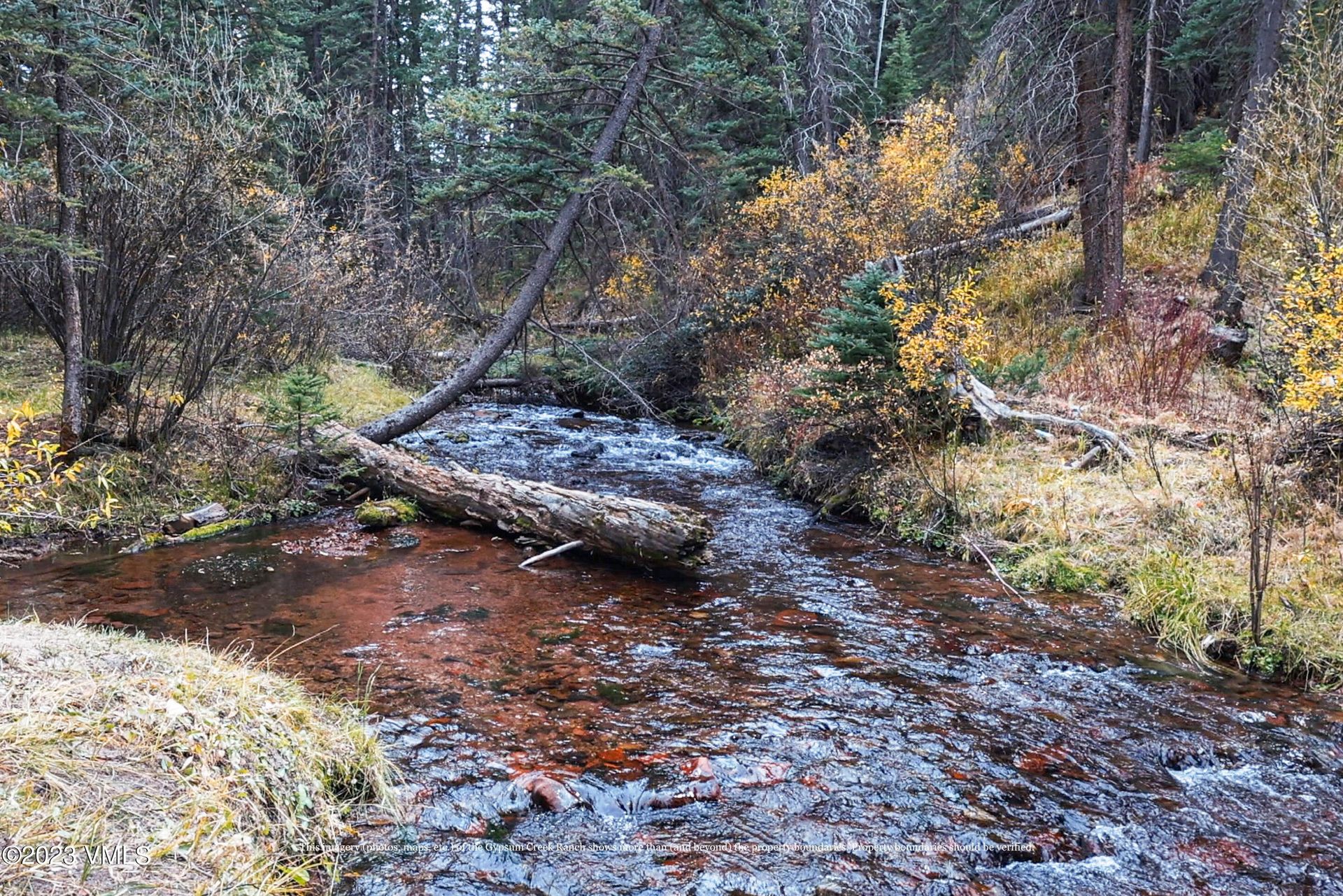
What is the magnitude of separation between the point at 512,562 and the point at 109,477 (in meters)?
4.08

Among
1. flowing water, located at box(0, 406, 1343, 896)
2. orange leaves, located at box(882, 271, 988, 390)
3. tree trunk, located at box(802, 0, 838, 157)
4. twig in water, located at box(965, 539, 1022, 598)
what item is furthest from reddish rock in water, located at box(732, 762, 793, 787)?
tree trunk, located at box(802, 0, 838, 157)

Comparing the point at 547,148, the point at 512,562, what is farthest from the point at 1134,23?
the point at 512,562

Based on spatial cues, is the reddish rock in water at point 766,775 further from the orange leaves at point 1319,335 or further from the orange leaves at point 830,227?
the orange leaves at point 830,227

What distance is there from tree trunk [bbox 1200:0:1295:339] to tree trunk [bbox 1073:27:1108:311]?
5.48 ft

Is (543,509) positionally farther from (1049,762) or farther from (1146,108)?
(1146,108)

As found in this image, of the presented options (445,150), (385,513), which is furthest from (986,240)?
(385,513)

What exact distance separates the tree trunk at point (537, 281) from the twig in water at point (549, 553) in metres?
4.22

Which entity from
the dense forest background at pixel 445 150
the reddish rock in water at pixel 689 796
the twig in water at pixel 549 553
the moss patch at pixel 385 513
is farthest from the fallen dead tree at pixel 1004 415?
the moss patch at pixel 385 513

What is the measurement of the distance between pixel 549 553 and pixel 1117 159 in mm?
11199

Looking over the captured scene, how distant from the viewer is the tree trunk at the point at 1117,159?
11.5m

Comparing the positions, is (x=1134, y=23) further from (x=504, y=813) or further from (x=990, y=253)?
(x=504, y=813)

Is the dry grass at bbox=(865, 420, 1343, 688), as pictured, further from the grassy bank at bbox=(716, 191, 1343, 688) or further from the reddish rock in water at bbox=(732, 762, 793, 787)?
the reddish rock in water at bbox=(732, 762, 793, 787)

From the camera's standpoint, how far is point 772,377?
37.5ft

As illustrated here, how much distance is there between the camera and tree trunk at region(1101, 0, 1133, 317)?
11508 millimetres
